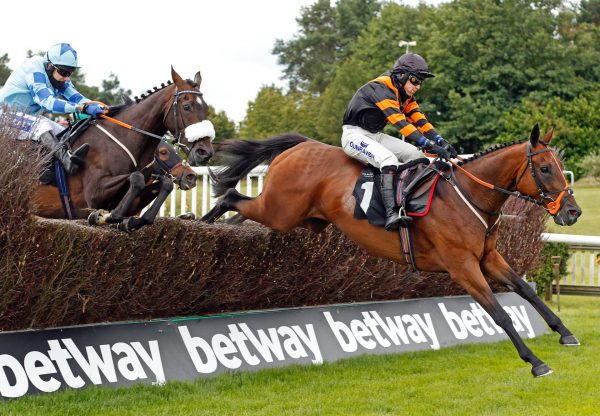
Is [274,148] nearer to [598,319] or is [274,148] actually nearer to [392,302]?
[392,302]

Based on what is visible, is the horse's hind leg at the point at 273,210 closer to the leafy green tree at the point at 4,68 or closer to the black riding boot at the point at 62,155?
the black riding boot at the point at 62,155

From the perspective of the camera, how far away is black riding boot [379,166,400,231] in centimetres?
654

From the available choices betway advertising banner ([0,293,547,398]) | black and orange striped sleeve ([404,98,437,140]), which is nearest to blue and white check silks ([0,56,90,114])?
betway advertising banner ([0,293,547,398])

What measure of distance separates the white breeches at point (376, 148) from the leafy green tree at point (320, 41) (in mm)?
→ 60104

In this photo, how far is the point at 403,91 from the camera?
6918mm

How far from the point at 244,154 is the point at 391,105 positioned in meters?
1.64

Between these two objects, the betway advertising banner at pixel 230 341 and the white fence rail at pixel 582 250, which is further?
Result: the white fence rail at pixel 582 250

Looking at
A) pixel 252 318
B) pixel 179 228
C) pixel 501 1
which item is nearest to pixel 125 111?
pixel 179 228

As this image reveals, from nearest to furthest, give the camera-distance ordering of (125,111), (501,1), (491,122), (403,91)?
(403,91) < (125,111) < (491,122) < (501,1)

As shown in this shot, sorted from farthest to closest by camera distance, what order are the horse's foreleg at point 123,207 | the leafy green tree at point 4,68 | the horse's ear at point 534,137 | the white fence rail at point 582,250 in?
1. the leafy green tree at point 4,68
2. the white fence rail at point 582,250
3. the horse's ear at point 534,137
4. the horse's foreleg at point 123,207

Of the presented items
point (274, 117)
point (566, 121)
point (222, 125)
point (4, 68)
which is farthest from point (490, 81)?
point (4, 68)

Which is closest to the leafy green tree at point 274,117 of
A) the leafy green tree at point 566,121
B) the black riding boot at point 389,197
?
the leafy green tree at point 566,121

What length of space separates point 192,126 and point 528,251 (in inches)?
193

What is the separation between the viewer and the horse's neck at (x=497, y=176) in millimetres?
6574
